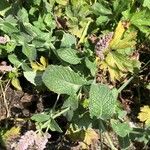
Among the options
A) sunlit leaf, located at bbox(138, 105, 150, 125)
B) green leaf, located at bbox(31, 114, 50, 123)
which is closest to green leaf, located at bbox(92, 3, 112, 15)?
→ sunlit leaf, located at bbox(138, 105, 150, 125)

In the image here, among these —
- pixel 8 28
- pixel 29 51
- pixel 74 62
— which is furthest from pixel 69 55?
pixel 8 28

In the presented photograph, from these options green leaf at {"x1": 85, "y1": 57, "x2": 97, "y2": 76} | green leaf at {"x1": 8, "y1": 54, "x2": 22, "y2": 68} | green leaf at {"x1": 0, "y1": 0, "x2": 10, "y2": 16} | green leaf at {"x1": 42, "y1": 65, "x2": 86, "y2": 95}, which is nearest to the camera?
green leaf at {"x1": 42, "y1": 65, "x2": 86, "y2": 95}

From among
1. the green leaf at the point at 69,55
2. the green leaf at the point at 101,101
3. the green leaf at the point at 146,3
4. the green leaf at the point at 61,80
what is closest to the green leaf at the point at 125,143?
the green leaf at the point at 101,101

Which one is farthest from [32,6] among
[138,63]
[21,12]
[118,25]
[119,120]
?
[119,120]

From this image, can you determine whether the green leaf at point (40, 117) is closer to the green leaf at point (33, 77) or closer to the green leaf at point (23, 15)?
the green leaf at point (33, 77)

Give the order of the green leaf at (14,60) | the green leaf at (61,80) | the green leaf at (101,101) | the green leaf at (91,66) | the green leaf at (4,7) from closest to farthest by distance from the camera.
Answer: the green leaf at (101,101), the green leaf at (61,80), the green leaf at (91,66), the green leaf at (14,60), the green leaf at (4,7)

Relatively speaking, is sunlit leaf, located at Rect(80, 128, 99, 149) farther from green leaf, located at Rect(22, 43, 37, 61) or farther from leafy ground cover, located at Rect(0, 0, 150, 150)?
green leaf, located at Rect(22, 43, 37, 61)
